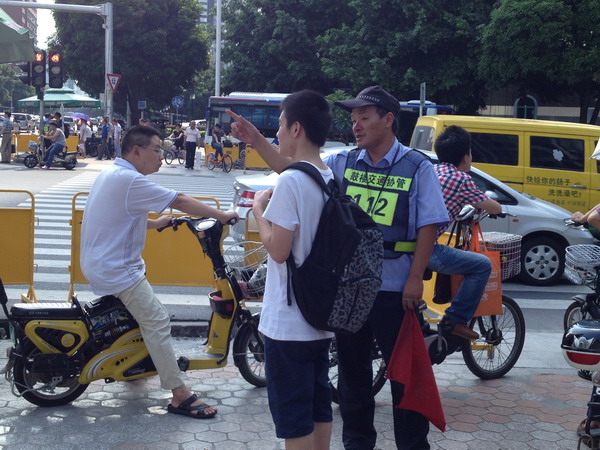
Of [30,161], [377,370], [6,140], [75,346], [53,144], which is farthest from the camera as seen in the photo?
[6,140]

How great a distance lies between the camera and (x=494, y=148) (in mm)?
10781

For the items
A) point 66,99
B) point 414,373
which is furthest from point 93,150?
point 414,373

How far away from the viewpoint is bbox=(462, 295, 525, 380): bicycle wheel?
546 cm

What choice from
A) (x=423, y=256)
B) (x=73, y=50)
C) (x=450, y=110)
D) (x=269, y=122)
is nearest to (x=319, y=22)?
(x=269, y=122)

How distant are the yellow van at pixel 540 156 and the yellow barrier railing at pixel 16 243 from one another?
19.7ft

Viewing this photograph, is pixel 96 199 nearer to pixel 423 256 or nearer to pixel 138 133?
pixel 138 133

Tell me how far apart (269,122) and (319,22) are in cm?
840

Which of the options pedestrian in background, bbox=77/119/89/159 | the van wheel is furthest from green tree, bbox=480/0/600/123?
pedestrian in background, bbox=77/119/89/159

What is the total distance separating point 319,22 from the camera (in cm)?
3841

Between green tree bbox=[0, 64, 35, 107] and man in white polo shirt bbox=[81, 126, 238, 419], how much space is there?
91.9 m

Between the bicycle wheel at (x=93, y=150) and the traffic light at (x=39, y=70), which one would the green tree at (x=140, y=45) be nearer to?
the bicycle wheel at (x=93, y=150)

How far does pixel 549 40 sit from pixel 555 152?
1194 cm

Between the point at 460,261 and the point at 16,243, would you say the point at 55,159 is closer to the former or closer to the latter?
the point at 16,243

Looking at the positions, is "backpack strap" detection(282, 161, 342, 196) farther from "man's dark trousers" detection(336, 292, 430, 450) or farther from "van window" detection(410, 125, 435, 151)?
"van window" detection(410, 125, 435, 151)
